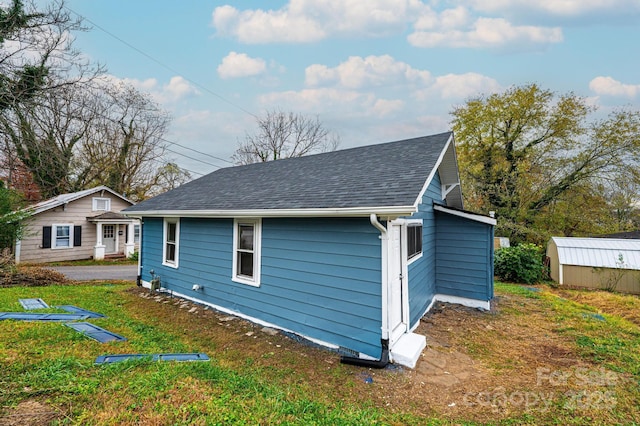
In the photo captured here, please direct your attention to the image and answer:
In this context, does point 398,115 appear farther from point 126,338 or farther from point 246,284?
point 126,338

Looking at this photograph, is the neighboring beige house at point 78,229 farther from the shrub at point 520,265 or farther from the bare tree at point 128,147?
the shrub at point 520,265

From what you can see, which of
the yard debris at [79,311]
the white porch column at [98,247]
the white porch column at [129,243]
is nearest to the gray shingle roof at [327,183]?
the yard debris at [79,311]

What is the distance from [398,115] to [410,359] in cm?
1397

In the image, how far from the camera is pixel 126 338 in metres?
4.57

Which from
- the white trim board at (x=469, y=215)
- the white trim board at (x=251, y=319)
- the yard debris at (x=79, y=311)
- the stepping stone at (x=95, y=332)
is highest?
the white trim board at (x=469, y=215)

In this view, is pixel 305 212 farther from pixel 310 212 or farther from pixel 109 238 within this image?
pixel 109 238

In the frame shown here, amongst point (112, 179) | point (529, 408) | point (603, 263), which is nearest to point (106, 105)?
point (112, 179)

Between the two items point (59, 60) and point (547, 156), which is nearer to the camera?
point (59, 60)

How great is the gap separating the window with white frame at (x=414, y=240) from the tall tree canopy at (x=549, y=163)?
15.2 metres

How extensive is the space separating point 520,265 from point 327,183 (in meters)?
11.1

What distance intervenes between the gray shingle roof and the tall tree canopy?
1532 centimetres

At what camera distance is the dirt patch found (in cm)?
221

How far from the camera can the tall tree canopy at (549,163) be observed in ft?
56.3

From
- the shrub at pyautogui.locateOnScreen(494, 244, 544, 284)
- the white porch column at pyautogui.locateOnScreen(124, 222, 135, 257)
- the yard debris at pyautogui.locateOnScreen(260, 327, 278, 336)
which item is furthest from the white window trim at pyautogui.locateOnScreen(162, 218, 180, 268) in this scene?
the shrub at pyautogui.locateOnScreen(494, 244, 544, 284)
